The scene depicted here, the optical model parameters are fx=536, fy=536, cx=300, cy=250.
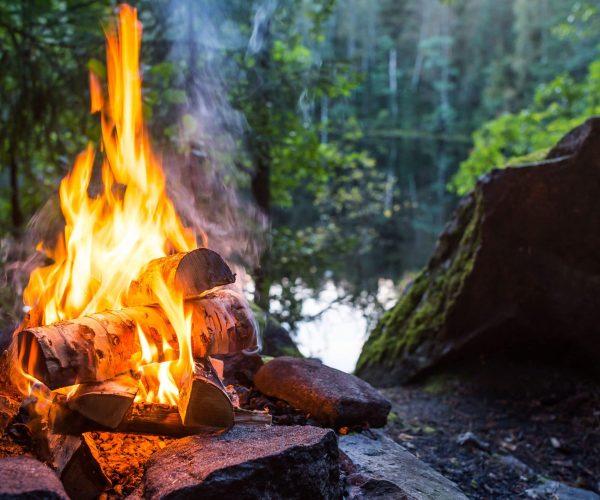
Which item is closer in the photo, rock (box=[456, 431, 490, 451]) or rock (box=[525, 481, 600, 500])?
rock (box=[525, 481, 600, 500])

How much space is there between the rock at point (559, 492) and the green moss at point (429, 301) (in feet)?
5.94

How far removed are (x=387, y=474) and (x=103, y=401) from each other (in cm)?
115

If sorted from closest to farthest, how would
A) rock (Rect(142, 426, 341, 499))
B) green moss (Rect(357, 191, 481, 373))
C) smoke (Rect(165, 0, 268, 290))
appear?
rock (Rect(142, 426, 341, 499)) → green moss (Rect(357, 191, 481, 373)) → smoke (Rect(165, 0, 268, 290))

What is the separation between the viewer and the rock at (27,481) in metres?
1.44

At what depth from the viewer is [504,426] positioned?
3941 millimetres

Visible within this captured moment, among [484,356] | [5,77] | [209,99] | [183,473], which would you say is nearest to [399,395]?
[484,356]

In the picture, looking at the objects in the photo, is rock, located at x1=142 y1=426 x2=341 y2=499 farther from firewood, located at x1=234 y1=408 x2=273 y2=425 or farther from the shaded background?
the shaded background

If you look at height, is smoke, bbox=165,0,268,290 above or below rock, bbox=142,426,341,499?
above

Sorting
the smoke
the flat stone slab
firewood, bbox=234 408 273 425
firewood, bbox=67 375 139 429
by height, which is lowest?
the flat stone slab

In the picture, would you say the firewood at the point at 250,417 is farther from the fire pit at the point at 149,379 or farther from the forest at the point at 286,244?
the forest at the point at 286,244

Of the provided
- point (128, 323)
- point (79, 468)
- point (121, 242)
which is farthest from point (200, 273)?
point (79, 468)

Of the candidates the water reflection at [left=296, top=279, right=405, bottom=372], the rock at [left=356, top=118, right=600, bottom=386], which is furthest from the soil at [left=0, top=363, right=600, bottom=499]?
the water reflection at [left=296, top=279, right=405, bottom=372]

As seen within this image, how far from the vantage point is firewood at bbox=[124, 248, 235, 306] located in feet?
7.30

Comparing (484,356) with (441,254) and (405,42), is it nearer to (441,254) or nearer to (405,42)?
(441,254)
